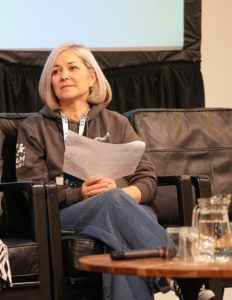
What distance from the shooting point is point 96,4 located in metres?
3.68

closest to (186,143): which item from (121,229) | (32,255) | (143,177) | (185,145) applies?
(185,145)

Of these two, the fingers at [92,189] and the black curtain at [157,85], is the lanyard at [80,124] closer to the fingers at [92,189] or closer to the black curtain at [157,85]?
the fingers at [92,189]

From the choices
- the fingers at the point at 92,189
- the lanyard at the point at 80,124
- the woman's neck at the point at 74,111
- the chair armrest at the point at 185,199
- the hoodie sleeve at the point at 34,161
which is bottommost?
the chair armrest at the point at 185,199

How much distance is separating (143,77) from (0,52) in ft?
2.50

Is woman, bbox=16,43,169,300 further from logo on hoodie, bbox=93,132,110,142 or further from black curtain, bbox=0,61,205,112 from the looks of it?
black curtain, bbox=0,61,205,112

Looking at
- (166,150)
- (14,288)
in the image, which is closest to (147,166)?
(166,150)

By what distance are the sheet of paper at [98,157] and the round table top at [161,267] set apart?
0.72m

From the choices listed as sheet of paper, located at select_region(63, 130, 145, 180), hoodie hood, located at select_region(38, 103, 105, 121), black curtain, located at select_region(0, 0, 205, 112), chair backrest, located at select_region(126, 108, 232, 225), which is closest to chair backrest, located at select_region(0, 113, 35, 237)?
hoodie hood, located at select_region(38, 103, 105, 121)

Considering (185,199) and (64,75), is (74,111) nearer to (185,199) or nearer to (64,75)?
(64,75)

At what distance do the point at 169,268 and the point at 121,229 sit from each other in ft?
2.18

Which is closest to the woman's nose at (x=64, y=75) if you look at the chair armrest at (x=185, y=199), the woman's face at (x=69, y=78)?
the woman's face at (x=69, y=78)

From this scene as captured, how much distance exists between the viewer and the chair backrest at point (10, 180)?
8.08ft

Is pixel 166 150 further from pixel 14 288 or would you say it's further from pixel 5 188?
pixel 14 288

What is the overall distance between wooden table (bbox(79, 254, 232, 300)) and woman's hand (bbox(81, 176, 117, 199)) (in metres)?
0.67
